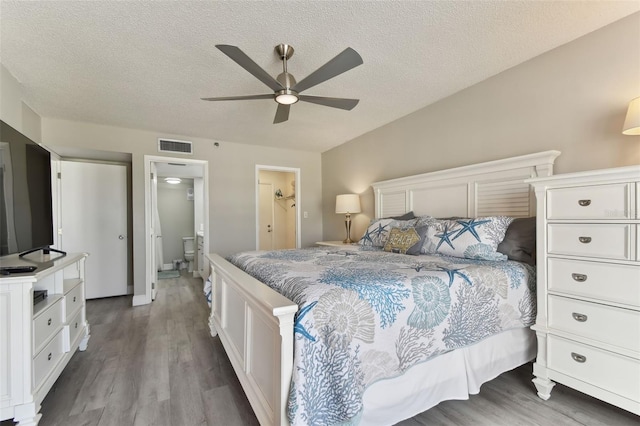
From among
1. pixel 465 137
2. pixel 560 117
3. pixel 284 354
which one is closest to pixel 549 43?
pixel 560 117

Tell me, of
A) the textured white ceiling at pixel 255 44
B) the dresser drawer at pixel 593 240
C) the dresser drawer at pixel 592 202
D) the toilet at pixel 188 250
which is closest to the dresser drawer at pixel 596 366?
the dresser drawer at pixel 593 240

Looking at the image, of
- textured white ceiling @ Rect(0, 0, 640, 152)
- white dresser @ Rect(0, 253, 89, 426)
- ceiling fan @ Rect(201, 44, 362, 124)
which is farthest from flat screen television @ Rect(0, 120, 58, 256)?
ceiling fan @ Rect(201, 44, 362, 124)

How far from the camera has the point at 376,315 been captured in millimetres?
1347

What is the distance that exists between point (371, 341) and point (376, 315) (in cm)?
12

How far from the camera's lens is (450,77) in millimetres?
2664

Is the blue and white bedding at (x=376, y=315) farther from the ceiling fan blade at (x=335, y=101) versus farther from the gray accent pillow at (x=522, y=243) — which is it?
the ceiling fan blade at (x=335, y=101)

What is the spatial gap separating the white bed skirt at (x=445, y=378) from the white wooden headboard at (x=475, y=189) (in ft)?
3.53

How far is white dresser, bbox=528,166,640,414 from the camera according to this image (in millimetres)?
1492

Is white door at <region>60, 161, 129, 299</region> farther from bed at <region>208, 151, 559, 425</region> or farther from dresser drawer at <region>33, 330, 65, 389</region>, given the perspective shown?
bed at <region>208, 151, 559, 425</region>

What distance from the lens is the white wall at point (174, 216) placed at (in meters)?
6.69

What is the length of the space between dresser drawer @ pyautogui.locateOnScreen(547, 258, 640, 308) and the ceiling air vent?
14.4 feet

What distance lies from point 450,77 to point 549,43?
28.1 inches

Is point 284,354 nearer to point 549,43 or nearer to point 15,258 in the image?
point 15,258

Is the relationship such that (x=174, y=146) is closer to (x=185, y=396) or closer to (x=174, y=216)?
(x=174, y=216)
